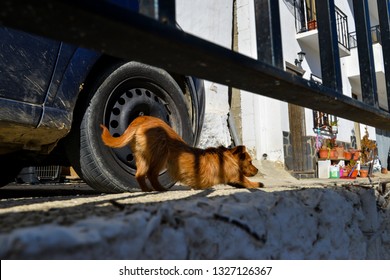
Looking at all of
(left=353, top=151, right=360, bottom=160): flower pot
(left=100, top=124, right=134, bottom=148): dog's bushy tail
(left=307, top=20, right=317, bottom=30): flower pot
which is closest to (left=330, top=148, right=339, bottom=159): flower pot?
(left=353, top=151, right=360, bottom=160): flower pot

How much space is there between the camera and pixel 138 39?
77cm

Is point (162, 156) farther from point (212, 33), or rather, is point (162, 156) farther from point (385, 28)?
point (212, 33)

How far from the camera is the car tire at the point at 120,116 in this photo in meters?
2.38

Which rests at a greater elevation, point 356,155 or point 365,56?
point 365,56

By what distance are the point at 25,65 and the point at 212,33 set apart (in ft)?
20.0

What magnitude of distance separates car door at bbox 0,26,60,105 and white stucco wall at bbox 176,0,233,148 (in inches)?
197

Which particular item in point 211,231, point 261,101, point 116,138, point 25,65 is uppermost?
point 261,101

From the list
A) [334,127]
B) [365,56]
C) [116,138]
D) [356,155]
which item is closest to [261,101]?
[334,127]

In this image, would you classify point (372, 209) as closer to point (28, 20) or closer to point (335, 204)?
point (335, 204)

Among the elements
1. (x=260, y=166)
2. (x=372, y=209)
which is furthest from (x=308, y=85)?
(x=260, y=166)

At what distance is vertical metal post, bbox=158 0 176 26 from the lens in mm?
822

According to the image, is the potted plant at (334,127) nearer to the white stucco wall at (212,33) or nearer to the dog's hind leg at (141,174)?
the white stucco wall at (212,33)

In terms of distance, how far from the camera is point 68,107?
2.19 metres
